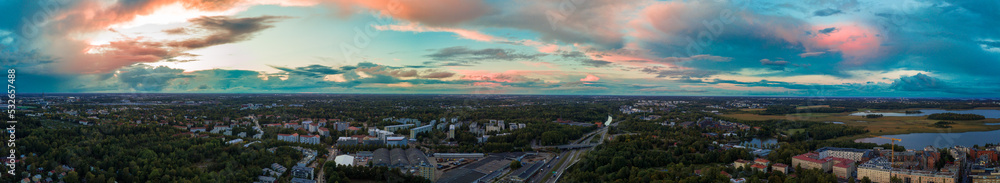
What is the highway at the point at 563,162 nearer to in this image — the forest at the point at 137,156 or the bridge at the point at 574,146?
the bridge at the point at 574,146

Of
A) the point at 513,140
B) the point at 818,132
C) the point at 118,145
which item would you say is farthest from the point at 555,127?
the point at 118,145

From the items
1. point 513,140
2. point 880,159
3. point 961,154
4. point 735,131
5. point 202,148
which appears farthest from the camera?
point 735,131

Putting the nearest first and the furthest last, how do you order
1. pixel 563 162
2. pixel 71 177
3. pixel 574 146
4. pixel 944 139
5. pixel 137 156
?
pixel 71 177
pixel 137 156
pixel 563 162
pixel 574 146
pixel 944 139

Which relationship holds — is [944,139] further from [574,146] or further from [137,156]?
[137,156]

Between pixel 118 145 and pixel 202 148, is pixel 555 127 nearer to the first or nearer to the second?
pixel 202 148

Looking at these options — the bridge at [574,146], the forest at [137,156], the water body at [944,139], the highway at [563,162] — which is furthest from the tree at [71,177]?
the water body at [944,139]

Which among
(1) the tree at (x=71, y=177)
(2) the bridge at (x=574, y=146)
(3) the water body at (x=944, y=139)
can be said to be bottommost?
(2) the bridge at (x=574, y=146)

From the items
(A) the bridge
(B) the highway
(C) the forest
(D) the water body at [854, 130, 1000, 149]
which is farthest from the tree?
(D) the water body at [854, 130, 1000, 149]

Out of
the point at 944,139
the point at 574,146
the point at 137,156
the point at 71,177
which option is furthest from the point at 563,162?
the point at 944,139

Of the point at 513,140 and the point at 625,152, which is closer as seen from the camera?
the point at 625,152
